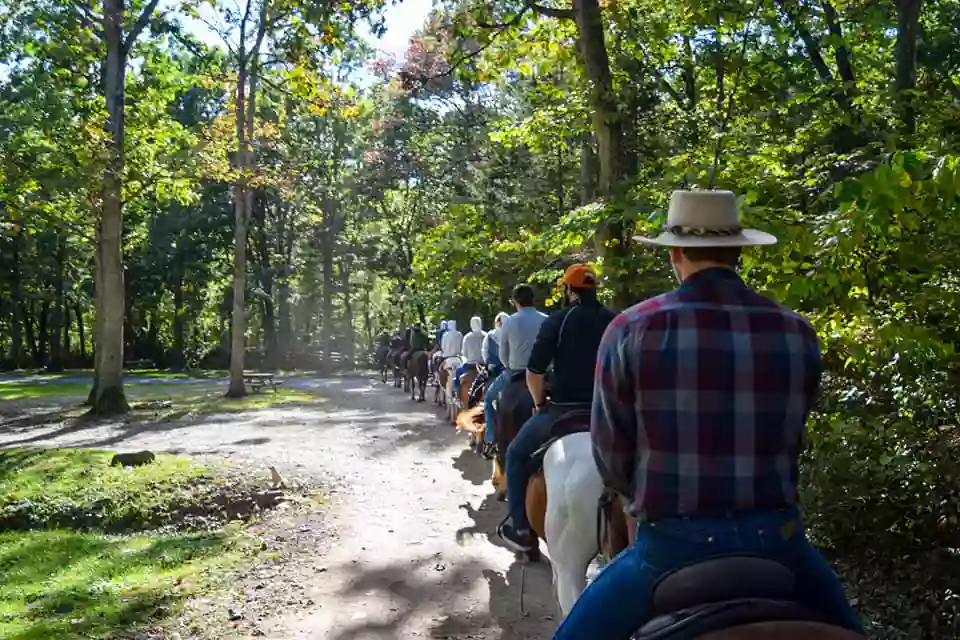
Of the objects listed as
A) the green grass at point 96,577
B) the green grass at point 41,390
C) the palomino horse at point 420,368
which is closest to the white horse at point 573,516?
the green grass at point 96,577

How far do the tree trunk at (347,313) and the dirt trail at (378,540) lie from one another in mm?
39423

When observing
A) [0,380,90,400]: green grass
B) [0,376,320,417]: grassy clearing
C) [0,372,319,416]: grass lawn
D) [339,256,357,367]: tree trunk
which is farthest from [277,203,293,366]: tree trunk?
[0,380,90,400]: green grass

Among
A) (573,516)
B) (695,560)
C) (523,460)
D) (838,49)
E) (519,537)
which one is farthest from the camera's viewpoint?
(838,49)

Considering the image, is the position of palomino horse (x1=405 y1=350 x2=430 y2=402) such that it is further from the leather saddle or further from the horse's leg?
the leather saddle

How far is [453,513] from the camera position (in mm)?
10422

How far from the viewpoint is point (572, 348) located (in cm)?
627

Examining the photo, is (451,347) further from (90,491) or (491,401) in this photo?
(90,491)

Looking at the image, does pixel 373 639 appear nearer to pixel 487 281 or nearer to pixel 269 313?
pixel 487 281

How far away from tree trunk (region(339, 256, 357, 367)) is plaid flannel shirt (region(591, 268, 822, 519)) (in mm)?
53979

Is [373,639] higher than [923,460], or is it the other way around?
[923,460]

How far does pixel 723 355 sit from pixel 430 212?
4460 cm

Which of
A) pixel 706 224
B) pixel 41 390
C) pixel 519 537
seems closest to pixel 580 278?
pixel 519 537

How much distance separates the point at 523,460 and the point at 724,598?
4.31m

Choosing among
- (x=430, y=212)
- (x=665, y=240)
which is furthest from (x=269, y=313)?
(x=665, y=240)
